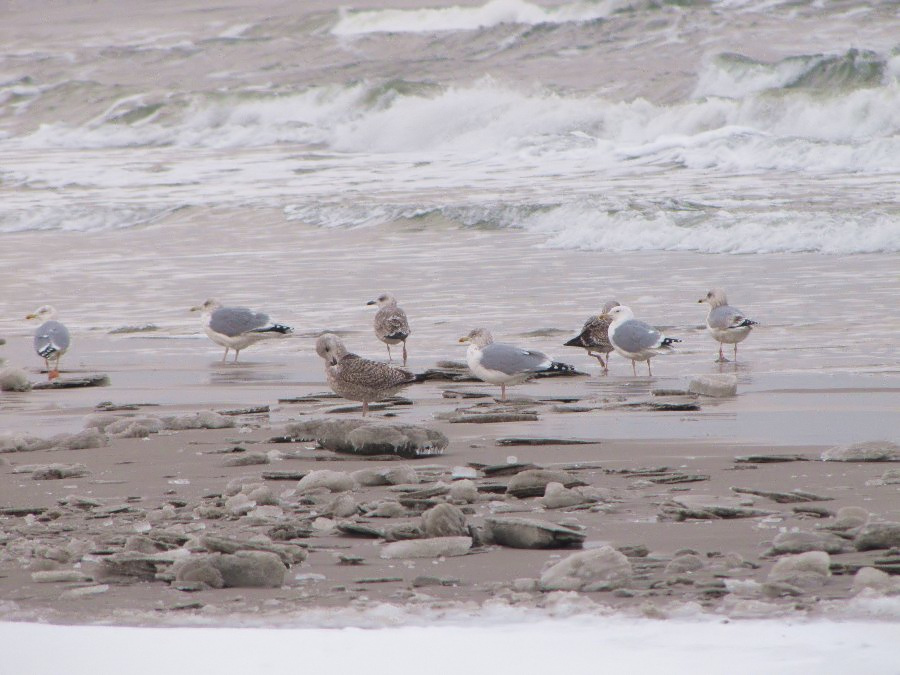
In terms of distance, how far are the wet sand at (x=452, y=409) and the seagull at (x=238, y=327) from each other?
0.21 m

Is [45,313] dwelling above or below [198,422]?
above

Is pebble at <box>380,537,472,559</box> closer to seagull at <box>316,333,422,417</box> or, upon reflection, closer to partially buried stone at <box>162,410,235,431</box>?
partially buried stone at <box>162,410,235,431</box>

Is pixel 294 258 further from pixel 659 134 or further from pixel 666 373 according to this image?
pixel 659 134

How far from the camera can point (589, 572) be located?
13.7 ft

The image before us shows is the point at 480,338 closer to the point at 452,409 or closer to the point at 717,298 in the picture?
the point at 452,409

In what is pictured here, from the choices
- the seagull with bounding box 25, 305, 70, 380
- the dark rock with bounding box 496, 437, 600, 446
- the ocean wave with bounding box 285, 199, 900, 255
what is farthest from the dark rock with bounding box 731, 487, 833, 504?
the ocean wave with bounding box 285, 199, 900, 255

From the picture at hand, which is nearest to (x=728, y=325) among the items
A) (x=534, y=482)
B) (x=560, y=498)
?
(x=534, y=482)

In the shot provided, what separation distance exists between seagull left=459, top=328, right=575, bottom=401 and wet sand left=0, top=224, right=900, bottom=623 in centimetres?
19

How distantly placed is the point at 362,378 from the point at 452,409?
58cm

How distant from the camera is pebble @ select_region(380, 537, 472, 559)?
4.59 m

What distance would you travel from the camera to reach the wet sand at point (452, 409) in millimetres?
4262

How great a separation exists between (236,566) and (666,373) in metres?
5.96

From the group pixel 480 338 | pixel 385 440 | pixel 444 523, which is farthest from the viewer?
pixel 480 338

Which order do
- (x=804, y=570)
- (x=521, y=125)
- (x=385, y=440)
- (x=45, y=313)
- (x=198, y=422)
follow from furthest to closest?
1. (x=521, y=125)
2. (x=45, y=313)
3. (x=198, y=422)
4. (x=385, y=440)
5. (x=804, y=570)
